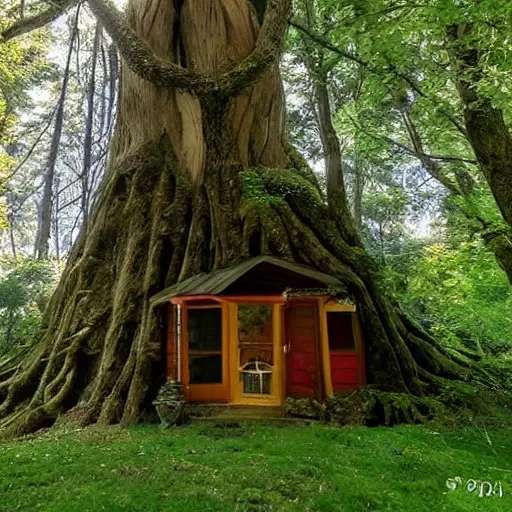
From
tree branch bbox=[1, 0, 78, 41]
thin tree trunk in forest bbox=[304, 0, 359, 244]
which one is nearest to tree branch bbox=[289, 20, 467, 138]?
thin tree trunk in forest bbox=[304, 0, 359, 244]

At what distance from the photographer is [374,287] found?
782 centimetres

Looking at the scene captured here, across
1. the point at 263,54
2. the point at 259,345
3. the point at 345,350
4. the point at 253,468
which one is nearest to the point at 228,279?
the point at 259,345

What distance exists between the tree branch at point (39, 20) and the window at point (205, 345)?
7130 millimetres

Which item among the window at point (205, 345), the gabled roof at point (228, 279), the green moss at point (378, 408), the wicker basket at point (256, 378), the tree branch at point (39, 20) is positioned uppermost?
the tree branch at point (39, 20)

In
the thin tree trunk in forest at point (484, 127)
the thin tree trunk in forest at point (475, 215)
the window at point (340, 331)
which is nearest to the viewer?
the thin tree trunk in forest at point (484, 127)

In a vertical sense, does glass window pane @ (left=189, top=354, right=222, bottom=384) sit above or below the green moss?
above

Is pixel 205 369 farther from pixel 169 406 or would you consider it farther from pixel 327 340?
pixel 327 340

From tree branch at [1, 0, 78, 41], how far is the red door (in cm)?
790

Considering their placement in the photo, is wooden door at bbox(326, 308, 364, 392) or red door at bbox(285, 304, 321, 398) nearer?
red door at bbox(285, 304, 321, 398)

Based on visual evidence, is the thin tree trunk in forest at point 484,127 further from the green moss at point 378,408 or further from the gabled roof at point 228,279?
the green moss at point 378,408

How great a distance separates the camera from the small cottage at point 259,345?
710 centimetres

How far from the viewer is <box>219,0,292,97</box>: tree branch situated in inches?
320

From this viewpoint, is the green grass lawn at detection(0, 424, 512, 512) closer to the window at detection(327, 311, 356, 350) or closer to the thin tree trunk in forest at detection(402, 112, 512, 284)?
the window at detection(327, 311, 356, 350)

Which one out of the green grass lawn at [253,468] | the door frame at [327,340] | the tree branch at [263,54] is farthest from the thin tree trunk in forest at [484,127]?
the tree branch at [263,54]
